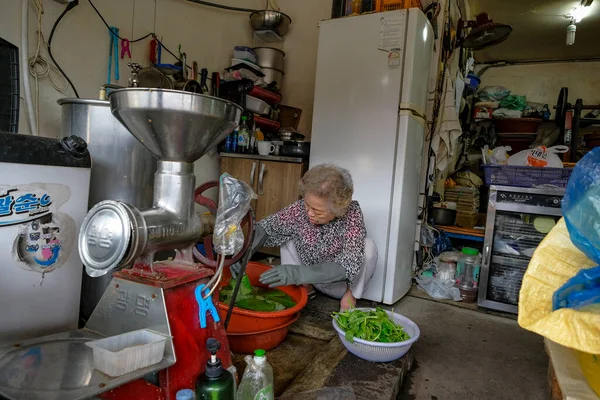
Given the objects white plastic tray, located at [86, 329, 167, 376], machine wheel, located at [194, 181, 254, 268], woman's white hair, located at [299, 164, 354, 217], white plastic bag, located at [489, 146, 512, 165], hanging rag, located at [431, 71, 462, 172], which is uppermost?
hanging rag, located at [431, 71, 462, 172]

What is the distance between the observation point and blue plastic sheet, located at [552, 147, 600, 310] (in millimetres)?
688

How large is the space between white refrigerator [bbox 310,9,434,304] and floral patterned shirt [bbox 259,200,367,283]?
0.38 metres

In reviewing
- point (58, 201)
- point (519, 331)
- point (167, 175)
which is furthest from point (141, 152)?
point (519, 331)

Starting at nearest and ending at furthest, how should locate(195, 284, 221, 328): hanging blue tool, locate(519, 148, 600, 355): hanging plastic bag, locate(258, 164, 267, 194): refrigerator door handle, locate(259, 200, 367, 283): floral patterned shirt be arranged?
locate(519, 148, 600, 355): hanging plastic bag → locate(195, 284, 221, 328): hanging blue tool → locate(259, 200, 367, 283): floral patterned shirt → locate(258, 164, 267, 194): refrigerator door handle

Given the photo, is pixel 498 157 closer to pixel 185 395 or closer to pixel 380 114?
pixel 380 114

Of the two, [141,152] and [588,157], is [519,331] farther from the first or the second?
[141,152]

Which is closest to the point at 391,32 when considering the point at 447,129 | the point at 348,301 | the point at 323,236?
the point at 447,129

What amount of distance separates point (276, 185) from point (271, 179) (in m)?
0.06

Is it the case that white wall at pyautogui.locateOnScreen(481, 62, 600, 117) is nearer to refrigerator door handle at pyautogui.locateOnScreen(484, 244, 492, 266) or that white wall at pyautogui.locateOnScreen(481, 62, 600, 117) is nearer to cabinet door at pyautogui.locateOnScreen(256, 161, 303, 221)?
refrigerator door handle at pyautogui.locateOnScreen(484, 244, 492, 266)

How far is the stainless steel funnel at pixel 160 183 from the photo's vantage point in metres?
0.82

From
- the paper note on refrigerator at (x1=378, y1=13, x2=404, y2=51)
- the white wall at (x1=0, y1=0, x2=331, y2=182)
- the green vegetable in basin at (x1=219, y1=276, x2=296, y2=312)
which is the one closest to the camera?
the green vegetable in basin at (x1=219, y1=276, x2=296, y2=312)

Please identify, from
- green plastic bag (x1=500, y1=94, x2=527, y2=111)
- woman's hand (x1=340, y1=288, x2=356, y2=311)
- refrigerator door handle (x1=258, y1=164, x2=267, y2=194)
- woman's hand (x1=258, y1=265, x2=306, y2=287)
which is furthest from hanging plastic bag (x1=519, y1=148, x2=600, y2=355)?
green plastic bag (x1=500, y1=94, x2=527, y2=111)

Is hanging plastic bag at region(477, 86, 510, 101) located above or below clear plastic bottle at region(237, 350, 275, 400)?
above

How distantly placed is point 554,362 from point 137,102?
4.20ft
